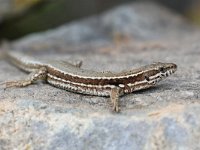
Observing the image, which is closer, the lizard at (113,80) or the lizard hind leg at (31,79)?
the lizard at (113,80)

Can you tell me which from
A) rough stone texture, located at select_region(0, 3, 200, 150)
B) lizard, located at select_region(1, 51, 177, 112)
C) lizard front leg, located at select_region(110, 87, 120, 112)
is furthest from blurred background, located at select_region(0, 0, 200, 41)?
lizard front leg, located at select_region(110, 87, 120, 112)

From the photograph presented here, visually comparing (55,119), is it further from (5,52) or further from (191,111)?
(5,52)

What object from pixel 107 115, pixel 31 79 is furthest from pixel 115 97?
pixel 31 79

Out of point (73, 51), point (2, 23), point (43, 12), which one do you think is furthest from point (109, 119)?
point (43, 12)

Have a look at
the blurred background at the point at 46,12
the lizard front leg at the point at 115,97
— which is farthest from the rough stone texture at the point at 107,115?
the blurred background at the point at 46,12

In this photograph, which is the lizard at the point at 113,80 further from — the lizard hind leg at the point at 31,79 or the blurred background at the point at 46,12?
the blurred background at the point at 46,12

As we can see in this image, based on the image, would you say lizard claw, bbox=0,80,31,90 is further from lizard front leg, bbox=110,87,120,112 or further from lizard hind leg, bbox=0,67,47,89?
lizard front leg, bbox=110,87,120,112
